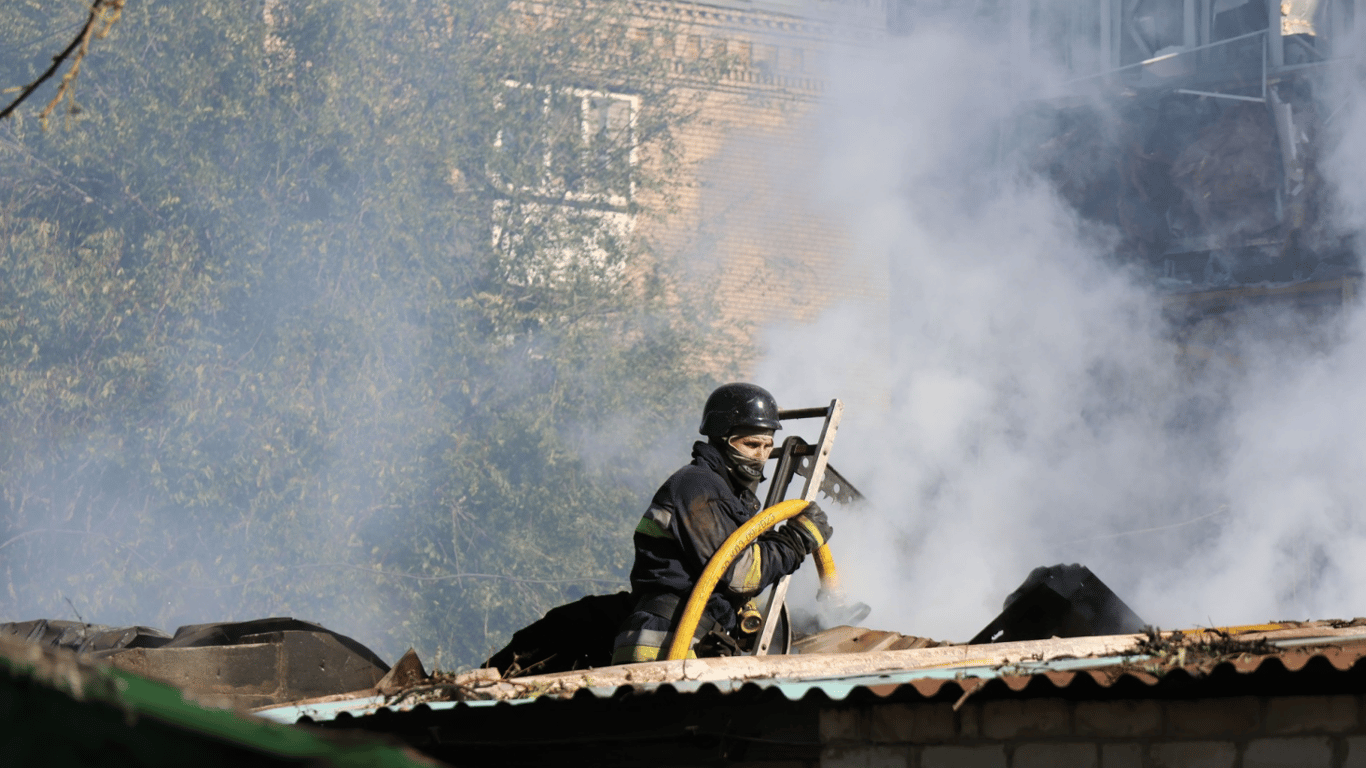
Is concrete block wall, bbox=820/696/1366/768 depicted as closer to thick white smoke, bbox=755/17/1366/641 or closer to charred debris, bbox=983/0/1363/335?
thick white smoke, bbox=755/17/1366/641

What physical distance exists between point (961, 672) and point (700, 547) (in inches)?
54.1

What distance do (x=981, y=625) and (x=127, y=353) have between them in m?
10.4

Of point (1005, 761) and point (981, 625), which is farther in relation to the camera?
point (981, 625)

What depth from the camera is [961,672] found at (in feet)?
14.9

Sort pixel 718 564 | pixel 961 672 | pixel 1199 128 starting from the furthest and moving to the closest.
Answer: pixel 1199 128 → pixel 718 564 → pixel 961 672

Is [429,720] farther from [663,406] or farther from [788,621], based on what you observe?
[663,406]

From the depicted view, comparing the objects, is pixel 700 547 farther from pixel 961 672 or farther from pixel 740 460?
pixel 961 672

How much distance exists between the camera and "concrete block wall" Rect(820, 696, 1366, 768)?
3.65 meters

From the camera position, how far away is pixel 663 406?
61.8 feet

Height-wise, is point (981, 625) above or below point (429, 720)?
below

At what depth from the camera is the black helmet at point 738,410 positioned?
6219mm

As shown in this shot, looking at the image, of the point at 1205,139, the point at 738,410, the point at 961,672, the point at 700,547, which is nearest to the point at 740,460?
the point at 738,410

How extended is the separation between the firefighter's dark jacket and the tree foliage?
39.4 ft

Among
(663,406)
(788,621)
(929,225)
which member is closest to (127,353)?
(663,406)
